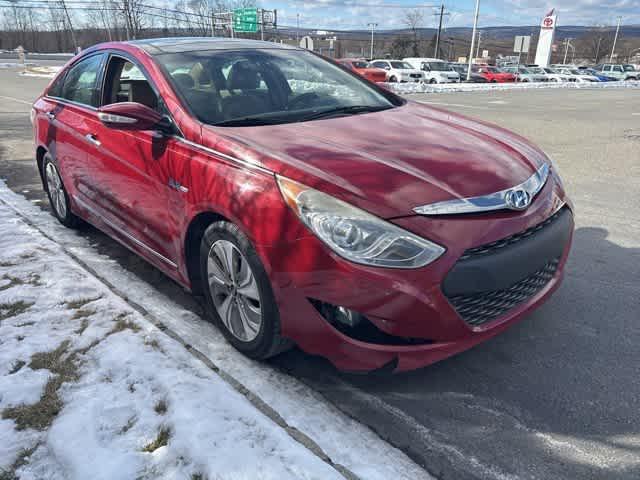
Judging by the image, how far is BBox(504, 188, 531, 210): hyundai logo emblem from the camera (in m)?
2.30

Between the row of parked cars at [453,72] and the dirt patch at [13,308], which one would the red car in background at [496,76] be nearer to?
the row of parked cars at [453,72]

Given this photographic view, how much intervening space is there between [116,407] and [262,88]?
1.99m

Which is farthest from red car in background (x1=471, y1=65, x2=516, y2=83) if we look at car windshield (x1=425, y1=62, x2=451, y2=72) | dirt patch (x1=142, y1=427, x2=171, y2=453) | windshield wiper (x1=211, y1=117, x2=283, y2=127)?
dirt patch (x1=142, y1=427, x2=171, y2=453)

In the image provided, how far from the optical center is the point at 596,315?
3.09 meters

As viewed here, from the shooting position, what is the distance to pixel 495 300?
89.4 inches

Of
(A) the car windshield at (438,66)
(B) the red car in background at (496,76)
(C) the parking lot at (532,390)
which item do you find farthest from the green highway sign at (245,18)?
(C) the parking lot at (532,390)

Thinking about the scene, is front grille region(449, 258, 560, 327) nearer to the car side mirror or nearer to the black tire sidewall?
the black tire sidewall

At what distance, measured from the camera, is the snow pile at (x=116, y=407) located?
1.94 metres

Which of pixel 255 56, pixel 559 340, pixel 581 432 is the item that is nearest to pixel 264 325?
pixel 581 432

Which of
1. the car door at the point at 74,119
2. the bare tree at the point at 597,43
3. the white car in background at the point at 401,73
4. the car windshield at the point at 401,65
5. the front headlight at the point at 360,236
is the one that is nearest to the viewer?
the front headlight at the point at 360,236

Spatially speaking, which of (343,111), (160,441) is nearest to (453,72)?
(343,111)

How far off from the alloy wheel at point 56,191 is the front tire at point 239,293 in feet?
7.75

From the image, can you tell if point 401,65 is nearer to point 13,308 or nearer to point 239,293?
point 13,308

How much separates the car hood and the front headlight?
47 millimetres
